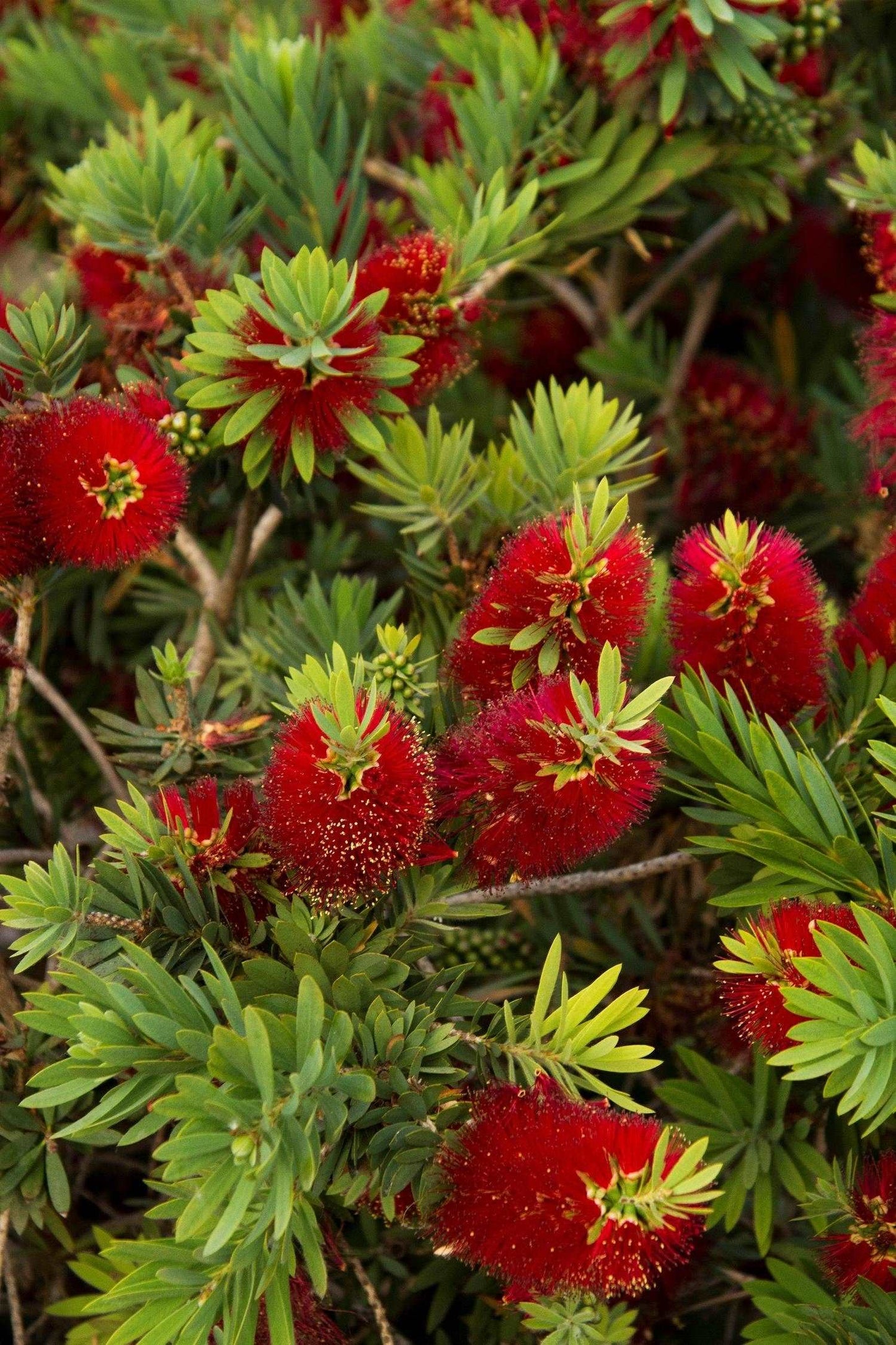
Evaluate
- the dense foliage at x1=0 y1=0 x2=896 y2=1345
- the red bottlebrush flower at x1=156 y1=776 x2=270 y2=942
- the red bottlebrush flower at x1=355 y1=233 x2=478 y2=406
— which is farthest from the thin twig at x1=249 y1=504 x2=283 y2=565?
the red bottlebrush flower at x1=156 y1=776 x2=270 y2=942

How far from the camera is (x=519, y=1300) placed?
710 millimetres

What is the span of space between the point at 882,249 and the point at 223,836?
0.61 m

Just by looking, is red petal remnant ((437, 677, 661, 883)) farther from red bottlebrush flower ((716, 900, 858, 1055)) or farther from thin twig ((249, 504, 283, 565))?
thin twig ((249, 504, 283, 565))

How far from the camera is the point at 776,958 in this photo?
0.66 metres

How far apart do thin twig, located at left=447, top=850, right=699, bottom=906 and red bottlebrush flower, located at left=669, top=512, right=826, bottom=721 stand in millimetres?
107

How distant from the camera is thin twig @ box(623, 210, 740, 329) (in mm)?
1320

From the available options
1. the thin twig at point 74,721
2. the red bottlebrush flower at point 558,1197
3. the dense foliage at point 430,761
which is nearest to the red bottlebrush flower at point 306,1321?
the dense foliage at point 430,761

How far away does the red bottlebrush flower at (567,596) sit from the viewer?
69 cm

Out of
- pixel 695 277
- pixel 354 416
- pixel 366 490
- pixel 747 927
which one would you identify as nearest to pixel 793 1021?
pixel 747 927

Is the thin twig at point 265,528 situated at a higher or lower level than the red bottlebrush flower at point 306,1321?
higher

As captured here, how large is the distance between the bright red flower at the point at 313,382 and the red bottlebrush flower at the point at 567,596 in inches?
5.4

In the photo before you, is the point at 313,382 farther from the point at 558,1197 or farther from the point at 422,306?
the point at 558,1197

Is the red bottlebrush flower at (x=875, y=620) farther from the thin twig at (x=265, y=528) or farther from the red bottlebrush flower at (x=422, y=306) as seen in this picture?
the thin twig at (x=265, y=528)

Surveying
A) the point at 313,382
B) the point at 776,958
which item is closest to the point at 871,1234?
the point at 776,958
